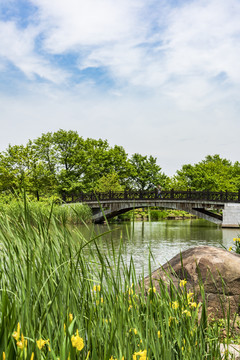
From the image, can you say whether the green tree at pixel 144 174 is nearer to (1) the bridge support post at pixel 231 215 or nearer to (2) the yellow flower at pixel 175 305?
(1) the bridge support post at pixel 231 215

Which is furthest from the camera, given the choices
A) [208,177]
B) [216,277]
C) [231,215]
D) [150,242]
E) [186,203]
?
[208,177]

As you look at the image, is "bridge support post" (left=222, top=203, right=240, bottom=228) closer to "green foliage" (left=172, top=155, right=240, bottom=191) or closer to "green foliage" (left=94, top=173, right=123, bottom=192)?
"green foliage" (left=94, top=173, right=123, bottom=192)

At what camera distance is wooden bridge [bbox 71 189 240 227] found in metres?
30.2

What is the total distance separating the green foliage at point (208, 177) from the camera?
4922cm

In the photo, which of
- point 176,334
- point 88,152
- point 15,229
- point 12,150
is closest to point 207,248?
point 176,334

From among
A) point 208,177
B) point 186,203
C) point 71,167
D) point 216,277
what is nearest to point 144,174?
point 208,177

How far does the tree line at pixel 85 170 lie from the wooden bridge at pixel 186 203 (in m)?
3.71

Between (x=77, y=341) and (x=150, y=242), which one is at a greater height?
(x=150, y=242)

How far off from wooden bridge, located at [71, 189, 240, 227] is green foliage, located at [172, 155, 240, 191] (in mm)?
13723

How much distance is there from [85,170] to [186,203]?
13.8m

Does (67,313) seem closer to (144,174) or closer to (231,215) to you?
(231,215)

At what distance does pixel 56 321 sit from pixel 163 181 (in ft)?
172

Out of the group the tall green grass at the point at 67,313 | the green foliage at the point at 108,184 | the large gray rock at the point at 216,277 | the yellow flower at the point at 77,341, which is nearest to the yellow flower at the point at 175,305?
the tall green grass at the point at 67,313

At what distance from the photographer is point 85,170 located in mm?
42938
